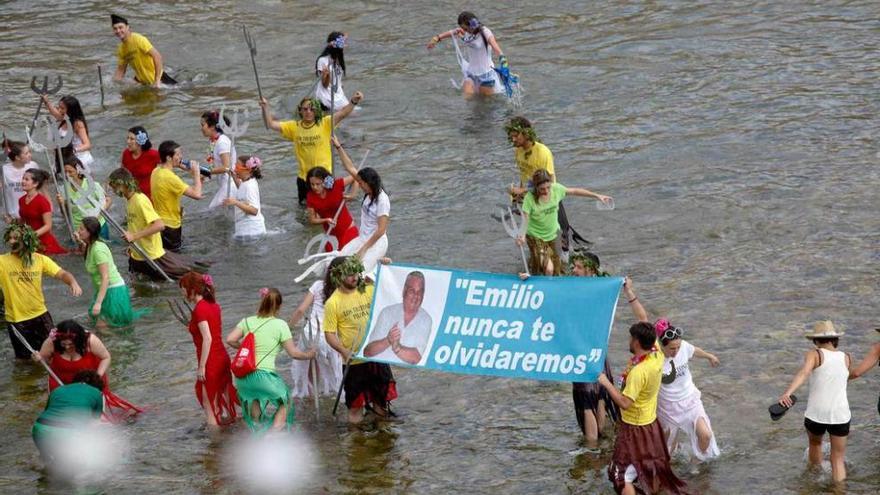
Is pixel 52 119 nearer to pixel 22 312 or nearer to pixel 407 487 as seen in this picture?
pixel 22 312

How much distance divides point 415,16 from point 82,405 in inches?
692

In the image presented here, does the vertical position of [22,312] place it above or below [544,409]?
above

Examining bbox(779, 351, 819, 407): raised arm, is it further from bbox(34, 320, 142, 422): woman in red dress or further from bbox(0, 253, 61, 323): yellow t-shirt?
bbox(0, 253, 61, 323): yellow t-shirt

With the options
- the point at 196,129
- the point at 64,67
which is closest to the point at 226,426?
the point at 196,129

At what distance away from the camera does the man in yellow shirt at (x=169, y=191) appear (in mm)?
15727

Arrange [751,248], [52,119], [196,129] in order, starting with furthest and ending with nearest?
[196,129] < [52,119] < [751,248]

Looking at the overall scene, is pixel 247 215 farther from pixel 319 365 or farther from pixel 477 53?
pixel 477 53

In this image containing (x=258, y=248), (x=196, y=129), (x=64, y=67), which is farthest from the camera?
(x=64, y=67)

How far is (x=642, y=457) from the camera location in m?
10.0

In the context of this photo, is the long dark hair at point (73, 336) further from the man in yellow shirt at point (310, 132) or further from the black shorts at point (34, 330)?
the man in yellow shirt at point (310, 132)

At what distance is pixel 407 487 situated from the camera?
10.7 metres

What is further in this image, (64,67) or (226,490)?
(64,67)

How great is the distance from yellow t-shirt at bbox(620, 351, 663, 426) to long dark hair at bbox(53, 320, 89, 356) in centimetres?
478

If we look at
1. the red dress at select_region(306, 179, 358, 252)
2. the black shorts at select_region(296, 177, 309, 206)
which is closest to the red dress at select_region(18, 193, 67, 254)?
the red dress at select_region(306, 179, 358, 252)
